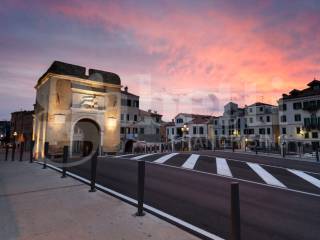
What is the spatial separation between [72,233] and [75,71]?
21.7 metres

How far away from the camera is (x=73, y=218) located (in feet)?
14.3

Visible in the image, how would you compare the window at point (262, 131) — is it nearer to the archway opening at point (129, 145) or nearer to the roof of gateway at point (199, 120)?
the roof of gateway at point (199, 120)

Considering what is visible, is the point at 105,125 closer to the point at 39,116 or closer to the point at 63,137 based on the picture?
the point at 63,137

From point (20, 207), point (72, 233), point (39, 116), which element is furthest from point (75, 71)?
point (72, 233)

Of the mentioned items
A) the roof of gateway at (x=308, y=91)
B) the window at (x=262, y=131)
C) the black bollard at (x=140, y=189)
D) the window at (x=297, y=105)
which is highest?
the roof of gateway at (x=308, y=91)

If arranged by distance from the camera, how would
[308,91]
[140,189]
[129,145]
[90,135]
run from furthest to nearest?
[308,91] < [129,145] < [90,135] < [140,189]

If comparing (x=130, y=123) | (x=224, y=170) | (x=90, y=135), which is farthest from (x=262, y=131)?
(x=224, y=170)

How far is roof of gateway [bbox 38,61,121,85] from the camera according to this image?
21.9 metres

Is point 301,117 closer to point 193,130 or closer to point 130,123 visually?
point 193,130

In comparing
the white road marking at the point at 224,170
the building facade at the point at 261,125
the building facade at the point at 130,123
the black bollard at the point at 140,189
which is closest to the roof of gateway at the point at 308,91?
the building facade at the point at 261,125

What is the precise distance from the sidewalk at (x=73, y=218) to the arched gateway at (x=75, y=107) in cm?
1613

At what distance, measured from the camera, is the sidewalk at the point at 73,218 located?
3.68 meters

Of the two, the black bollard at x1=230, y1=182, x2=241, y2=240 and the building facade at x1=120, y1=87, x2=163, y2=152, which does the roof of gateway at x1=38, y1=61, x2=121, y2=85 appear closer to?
the building facade at x1=120, y1=87, x2=163, y2=152

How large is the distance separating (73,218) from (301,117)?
46933 mm
